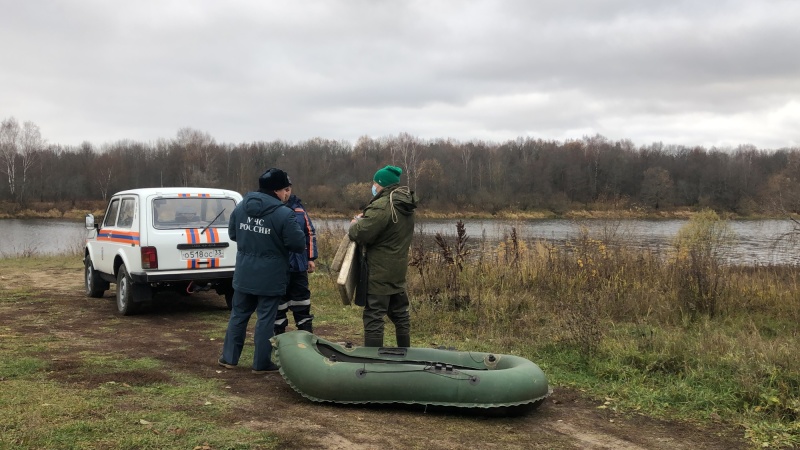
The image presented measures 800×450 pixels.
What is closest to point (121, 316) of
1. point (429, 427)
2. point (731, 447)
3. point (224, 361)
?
point (224, 361)

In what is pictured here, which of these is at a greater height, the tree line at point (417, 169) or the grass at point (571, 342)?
the tree line at point (417, 169)

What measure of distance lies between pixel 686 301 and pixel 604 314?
1.21 metres

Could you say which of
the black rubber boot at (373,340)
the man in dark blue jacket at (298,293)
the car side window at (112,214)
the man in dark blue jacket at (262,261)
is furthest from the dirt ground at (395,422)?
the car side window at (112,214)

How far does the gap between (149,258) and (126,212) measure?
1.19 m

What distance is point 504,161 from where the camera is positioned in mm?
76000

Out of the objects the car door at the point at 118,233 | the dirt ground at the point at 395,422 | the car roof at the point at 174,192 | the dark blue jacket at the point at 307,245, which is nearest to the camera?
the dirt ground at the point at 395,422

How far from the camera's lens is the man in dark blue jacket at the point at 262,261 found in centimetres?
558

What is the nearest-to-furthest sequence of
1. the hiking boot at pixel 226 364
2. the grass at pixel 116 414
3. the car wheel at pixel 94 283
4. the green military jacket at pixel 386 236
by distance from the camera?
the grass at pixel 116 414
the green military jacket at pixel 386 236
the hiking boot at pixel 226 364
the car wheel at pixel 94 283

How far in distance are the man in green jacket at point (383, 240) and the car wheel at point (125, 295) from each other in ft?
13.8

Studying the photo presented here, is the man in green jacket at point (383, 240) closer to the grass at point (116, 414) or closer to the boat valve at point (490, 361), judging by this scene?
the boat valve at point (490, 361)

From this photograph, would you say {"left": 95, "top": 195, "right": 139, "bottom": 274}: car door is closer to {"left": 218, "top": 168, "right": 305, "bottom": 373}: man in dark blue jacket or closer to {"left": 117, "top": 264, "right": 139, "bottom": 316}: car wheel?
{"left": 117, "top": 264, "right": 139, "bottom": 316}: car wheel

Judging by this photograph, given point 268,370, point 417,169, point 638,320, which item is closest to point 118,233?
point 268,370

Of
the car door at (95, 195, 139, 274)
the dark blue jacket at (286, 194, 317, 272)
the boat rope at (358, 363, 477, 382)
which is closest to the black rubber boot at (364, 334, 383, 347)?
the boat rope at (358, 363, 477, 382)

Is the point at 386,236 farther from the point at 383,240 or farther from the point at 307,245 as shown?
the point at 307,245
